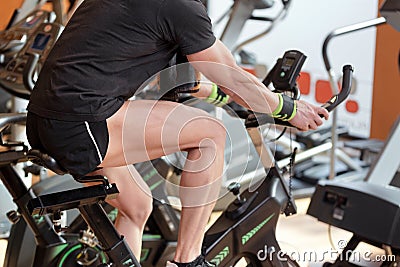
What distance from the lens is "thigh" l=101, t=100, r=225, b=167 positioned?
2270 millimetres

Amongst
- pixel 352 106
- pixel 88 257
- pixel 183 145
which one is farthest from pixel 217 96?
pixel 352 106

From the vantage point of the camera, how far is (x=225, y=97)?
2752 mm

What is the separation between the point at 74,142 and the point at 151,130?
26 cm

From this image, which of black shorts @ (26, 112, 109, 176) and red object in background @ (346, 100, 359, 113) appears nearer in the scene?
black shorts @ (26, 112, 109, 176)

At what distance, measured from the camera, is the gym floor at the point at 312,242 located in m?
3.81

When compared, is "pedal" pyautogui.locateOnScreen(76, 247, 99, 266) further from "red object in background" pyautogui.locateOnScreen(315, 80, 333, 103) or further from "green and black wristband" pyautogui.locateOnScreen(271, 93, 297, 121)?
"red object in background" pyautogui.locateOnScreen(315, 80, 333, 103)

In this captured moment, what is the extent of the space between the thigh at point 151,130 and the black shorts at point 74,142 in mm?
45

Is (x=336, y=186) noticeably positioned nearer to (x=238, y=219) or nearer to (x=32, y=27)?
(x=238, y=219)

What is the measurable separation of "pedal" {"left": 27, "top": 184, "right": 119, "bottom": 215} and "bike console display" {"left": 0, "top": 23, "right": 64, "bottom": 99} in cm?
159

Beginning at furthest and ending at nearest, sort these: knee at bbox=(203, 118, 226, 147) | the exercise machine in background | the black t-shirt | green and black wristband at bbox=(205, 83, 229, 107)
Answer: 1. the exercise machine in background
2. green and black wristband at bbox=(205, 83, 229, 107)
3. knee at bbox=(203, 118, 226, 147)
4. the black t-shirt

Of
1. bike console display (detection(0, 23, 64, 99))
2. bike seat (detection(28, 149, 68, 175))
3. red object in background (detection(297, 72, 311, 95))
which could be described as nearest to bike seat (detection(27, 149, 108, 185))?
bike seat (detection(28, 149, 68, 175))

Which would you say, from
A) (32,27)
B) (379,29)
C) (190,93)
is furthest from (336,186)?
(379,29)

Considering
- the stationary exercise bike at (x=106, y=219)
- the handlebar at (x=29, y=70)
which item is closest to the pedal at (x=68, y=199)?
the stationary exercise bike at (x=106, y=219)

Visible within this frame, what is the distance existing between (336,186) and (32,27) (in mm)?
2125
